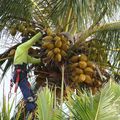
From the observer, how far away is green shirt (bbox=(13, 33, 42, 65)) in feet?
25.6

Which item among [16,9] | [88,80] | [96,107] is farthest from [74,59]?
[96,107]

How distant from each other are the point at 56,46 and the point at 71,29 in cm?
76

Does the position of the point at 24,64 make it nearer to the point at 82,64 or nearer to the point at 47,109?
the point at 82,64

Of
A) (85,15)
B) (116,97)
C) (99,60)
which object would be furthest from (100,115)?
(99,60)

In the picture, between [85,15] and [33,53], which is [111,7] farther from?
[33,53]

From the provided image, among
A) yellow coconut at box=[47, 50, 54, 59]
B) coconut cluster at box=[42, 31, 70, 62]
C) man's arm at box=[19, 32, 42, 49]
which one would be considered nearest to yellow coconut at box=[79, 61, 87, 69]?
coconut cluster at box=[42, 31, 70, 62]

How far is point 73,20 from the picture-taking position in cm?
830

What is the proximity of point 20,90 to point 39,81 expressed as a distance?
37 centimetres

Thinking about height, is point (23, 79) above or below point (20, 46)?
below

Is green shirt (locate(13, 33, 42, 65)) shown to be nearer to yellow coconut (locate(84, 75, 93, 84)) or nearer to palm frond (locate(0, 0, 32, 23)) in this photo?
palm frond (locate(0, 0, 32, 23))

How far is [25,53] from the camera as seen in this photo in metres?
7.86

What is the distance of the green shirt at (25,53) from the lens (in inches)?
307

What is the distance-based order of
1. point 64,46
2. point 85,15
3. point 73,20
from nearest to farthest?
point 85,15
point 64,46
point 73,20

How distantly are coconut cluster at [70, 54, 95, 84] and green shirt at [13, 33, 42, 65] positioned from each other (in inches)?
24.6
